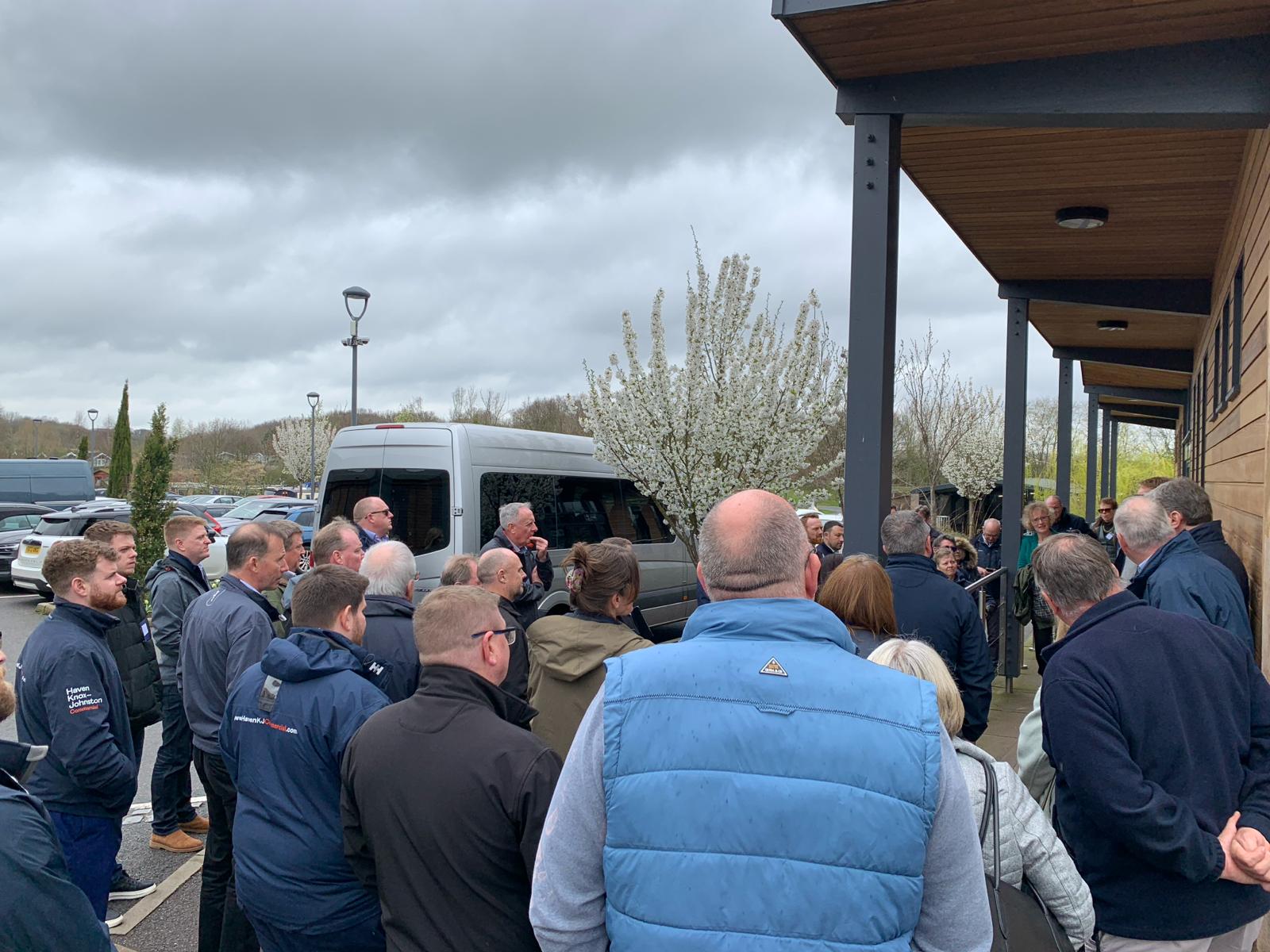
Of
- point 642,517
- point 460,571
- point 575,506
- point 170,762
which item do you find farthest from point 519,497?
point 460,571

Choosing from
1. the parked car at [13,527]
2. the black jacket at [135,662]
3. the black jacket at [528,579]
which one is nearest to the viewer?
the black jacket at [135,662]

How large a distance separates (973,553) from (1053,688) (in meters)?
6.17

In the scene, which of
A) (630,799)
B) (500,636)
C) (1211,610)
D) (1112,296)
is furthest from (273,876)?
(1112,296)

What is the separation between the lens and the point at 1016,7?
3.79 metres

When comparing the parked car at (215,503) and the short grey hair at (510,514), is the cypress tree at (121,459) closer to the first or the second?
the parked car at (215,503)

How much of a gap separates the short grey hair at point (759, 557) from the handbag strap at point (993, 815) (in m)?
0.77

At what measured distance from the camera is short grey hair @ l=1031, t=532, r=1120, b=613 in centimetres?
278

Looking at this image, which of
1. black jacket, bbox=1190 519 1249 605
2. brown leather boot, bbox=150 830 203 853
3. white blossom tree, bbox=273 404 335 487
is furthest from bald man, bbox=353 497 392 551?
white blossom tree, bbox=273 404 335 487

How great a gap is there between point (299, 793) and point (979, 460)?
32.6 metres

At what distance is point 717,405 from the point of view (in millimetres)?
12016

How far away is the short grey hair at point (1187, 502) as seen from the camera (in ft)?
13.8

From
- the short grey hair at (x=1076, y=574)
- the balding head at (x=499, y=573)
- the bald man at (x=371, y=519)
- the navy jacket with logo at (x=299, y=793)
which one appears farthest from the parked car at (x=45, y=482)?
the short grey hair at (x=1076, y=574)

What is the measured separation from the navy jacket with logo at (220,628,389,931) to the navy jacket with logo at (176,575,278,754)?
1.05 m

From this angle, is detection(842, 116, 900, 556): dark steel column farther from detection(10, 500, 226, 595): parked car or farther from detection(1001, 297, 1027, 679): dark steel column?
detection(10, 500, 226, 595): parked car
